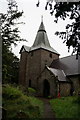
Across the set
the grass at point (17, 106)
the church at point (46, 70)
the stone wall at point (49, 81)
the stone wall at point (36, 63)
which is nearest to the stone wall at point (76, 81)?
the church at point (46, 70)

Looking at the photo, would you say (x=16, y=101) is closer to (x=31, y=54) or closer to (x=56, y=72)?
(x=56, y=72)

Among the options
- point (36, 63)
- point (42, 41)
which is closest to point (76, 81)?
point (36, 63)

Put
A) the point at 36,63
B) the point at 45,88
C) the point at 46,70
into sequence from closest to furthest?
1. the point at 46,70
2. the point at 45,88
3. the point at 36,63

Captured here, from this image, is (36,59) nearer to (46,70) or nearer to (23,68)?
(23,68)

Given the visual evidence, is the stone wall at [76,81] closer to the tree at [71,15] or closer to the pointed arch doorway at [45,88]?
the pointed arch doorway at [45,88]

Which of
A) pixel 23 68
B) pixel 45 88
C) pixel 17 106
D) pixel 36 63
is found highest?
pixel 36 63

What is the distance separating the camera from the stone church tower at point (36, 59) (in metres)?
36.9

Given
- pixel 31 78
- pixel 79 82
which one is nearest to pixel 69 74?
pixel 79 82

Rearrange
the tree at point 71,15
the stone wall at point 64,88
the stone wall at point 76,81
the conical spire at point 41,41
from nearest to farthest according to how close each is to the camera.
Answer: the tree at point 71,15
the stone wall at point 64,88
the stone wall at point 76,81
the conical spire at point 41,41

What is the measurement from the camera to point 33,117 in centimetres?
1158

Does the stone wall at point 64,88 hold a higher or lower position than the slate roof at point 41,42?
lower

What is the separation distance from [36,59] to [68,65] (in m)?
7.28

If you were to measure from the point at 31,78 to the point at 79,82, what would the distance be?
11064mm

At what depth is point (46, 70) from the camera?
3191 centimetres
